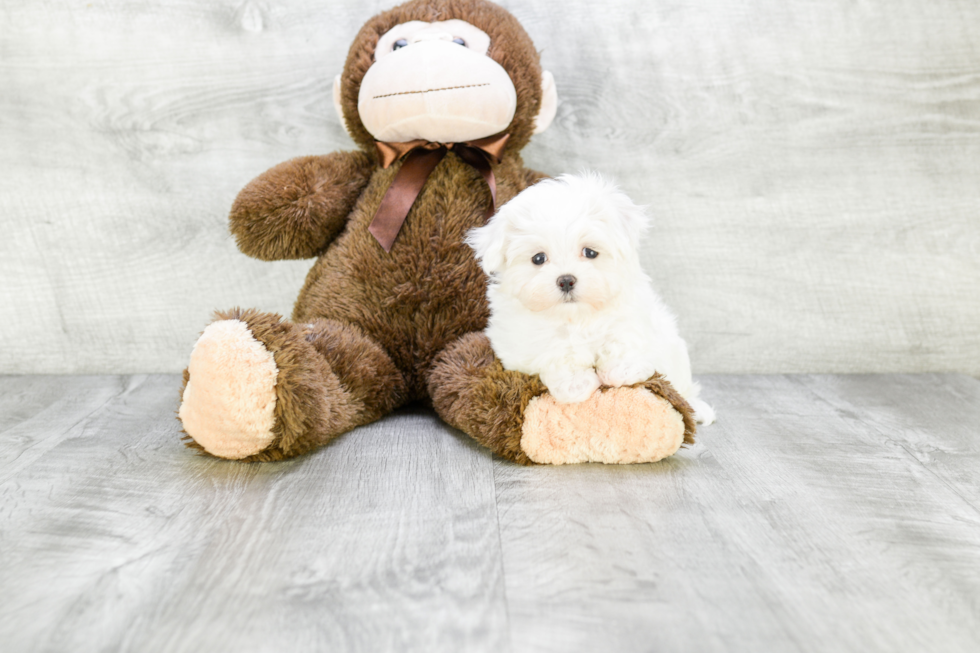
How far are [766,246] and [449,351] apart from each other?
2.64 ft

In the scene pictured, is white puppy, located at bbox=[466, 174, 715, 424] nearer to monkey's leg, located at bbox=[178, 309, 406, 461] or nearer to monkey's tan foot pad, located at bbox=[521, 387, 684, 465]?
monkey's tan foot pad, located at bbox=[521, 387, 684, 465]

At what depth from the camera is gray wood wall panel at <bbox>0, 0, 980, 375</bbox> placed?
1.62 m

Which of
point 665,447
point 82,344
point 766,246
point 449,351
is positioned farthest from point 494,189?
point 82,344

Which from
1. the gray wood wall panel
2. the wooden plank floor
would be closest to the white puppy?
the wooden plank floor

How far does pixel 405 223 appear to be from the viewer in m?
1.33

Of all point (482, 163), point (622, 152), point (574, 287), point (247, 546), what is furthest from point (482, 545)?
point (622, 152)

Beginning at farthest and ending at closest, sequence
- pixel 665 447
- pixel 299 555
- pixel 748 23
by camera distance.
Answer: pixel 748 23 → pixel 665 447 → pixel 299 555

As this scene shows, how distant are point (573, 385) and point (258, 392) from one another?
0.42 m

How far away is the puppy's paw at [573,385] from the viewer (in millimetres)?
1064

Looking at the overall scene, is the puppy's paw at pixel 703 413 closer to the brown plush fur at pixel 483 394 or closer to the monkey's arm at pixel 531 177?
the brown plush fur at pixel 483 394

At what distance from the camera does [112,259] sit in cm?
168

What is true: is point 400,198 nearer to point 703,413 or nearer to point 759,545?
point 703,413

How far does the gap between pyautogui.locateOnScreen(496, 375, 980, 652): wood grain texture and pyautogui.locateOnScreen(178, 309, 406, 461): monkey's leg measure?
281mm

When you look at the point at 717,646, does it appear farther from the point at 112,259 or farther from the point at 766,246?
the point at 112,259
